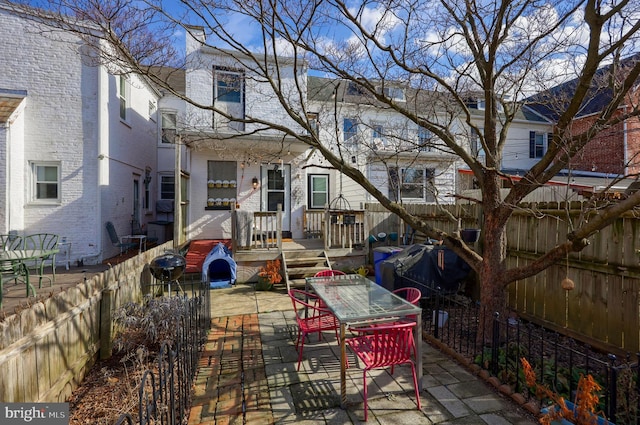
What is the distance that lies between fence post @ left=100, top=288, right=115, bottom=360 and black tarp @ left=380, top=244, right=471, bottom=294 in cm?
437

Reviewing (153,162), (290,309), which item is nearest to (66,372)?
(290,309)

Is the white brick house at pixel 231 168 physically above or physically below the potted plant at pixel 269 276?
above

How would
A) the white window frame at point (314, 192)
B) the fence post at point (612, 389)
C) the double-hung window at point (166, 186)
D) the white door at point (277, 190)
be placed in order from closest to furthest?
the fence post at point (612, 389) → the white door at point (277, 190) → the white window frame at point (314, 192) → the double-hung window at point (166, 186)

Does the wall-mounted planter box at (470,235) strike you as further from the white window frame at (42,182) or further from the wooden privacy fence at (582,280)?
the white window frame at (42,182)

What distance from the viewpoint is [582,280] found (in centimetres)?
439

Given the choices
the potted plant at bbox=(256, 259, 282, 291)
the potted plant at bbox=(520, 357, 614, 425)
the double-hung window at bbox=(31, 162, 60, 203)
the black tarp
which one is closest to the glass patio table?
the potted plant at bbox=(520, 357, 614, 425)

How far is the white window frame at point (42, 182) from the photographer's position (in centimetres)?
902

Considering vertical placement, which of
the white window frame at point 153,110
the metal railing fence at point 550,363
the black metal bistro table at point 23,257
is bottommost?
the metal railing fence at point 550,363

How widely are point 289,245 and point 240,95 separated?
17.7 feet

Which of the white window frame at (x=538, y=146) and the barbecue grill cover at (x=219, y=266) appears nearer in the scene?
the barbecue grill cover at (x=219, y=266)

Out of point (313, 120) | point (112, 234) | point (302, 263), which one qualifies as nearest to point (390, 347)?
point (302, 263)

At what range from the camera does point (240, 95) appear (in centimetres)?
1091

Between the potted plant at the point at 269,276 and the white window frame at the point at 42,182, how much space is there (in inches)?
246

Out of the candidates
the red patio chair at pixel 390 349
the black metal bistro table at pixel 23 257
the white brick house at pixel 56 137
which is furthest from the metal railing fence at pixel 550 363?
the white brick house at pixel 56 137
